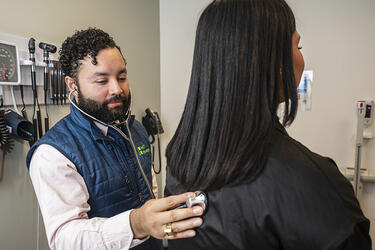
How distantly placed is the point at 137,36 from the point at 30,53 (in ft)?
3.69

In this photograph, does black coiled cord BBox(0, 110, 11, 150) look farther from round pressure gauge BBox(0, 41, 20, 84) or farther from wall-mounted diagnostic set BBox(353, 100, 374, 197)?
wall-mounted diagnostic set BBox(353, 100, 374, 197)

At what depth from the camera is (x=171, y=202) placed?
0.62 meters

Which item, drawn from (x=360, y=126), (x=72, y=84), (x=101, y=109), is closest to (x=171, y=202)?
(x=101, y=109)

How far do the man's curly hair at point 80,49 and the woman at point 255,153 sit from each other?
676 millimetres

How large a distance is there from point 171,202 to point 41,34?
1.28 m

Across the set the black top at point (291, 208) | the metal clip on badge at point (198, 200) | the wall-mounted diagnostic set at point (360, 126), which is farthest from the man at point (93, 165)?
the wall-mounted diagnostic set at point (360, 126)

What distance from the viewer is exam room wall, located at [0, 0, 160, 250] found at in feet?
4.14

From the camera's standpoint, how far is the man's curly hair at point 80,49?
1.10 m

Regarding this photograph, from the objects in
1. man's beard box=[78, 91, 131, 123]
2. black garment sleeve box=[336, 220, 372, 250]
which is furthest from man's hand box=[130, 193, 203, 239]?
man's beard box=[78, 91, 131, 123]

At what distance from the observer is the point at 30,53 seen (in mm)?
1263

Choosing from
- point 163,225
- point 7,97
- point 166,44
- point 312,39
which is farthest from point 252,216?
point 166,44

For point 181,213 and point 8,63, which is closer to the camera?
point 181,213

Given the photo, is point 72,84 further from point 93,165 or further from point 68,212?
point 68,212

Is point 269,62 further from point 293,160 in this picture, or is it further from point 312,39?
point 312,39
